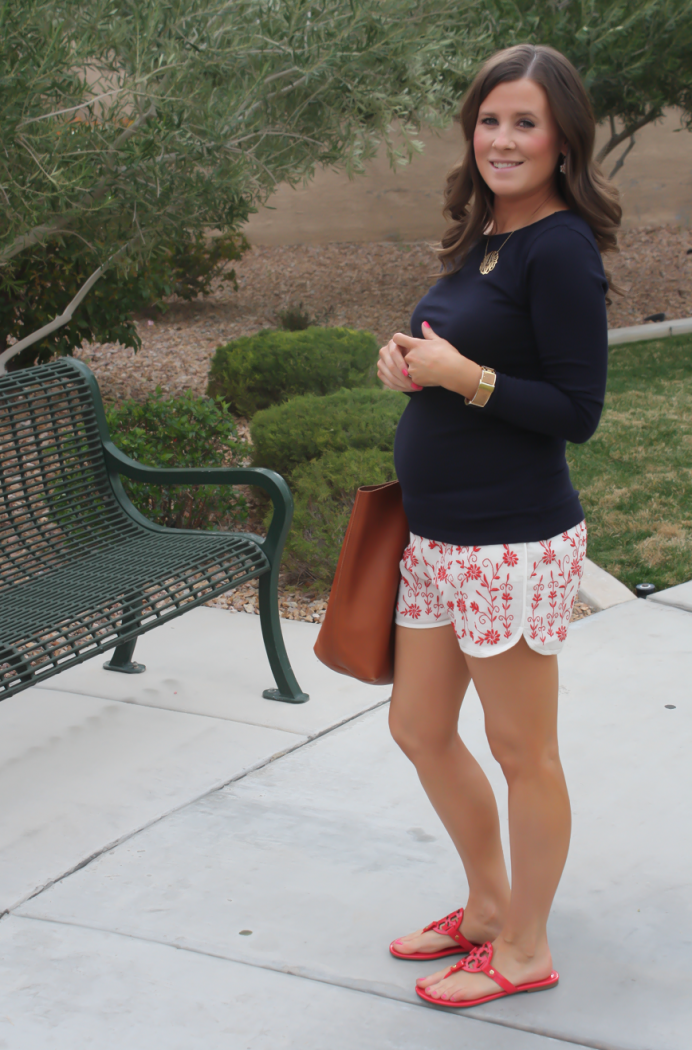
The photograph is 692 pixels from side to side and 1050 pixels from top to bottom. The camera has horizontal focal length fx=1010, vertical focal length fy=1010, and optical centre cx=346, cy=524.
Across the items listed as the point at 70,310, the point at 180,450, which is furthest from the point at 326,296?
the point at 180,450

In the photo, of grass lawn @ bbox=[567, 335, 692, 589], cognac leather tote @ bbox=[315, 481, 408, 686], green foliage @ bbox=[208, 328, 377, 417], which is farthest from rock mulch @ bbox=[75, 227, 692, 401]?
cognac leather tote @ bbox=[315, 481, 408, 686]

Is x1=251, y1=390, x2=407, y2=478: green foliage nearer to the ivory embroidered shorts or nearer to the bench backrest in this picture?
the bench backrest

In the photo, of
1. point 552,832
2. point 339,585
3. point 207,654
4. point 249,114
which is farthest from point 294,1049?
point 249,114

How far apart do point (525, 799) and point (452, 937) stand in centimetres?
47

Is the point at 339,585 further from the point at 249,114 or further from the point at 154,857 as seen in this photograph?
the point at 249,114

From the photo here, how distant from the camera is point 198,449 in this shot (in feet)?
17.5

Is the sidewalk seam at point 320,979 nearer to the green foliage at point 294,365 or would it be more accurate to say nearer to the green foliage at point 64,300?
the green foliage at point 294,365

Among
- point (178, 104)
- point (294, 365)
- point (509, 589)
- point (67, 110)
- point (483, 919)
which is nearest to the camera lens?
point (509, 589)

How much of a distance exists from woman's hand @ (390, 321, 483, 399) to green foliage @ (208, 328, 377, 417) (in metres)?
5.19

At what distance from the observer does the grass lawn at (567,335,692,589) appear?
16.7 feet

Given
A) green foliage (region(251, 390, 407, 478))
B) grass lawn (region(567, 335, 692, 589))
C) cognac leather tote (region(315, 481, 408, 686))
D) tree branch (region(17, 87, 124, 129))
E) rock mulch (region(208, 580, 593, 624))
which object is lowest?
grass lawn (region(567, 335, 692, 589))

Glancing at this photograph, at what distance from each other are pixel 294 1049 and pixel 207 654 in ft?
7.31

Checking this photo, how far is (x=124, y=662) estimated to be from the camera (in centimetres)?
395

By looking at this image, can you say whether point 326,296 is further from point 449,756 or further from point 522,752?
point 522,752
